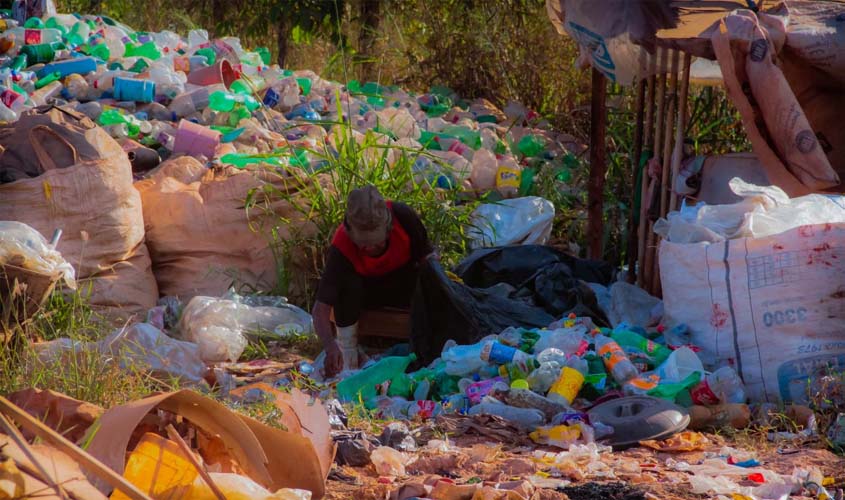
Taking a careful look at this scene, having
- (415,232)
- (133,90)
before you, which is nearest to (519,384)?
(415,232)

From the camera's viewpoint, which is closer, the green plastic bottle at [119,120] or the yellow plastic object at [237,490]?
the yellow plastic object at [237,490]

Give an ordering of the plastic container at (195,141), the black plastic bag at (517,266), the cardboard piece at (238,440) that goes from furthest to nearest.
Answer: the plastic container at (195,141) → the black plastic bag at (517,266) → the cardboard piece at (238,440)

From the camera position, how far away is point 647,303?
5270mm

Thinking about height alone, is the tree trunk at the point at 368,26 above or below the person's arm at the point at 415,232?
above

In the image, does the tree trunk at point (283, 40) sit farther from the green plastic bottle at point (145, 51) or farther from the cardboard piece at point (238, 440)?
the cardboard piece at point (238, 440)

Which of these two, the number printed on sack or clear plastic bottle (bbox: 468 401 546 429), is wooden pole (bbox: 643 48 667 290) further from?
clear plastic bottle (bbox: 468 401 546 429)

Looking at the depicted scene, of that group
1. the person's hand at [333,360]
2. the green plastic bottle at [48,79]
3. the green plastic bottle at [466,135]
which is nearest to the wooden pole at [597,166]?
the green plastic bottle at [466,135]

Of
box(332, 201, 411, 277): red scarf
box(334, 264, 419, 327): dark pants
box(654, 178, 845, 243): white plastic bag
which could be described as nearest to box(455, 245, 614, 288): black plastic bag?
box(334, 264, 419, 327): dark pants

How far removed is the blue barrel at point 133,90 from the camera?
7.24 m

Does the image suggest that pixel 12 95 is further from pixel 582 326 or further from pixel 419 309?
pixel 582 326

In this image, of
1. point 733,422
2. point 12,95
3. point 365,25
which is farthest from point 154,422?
point 365,25

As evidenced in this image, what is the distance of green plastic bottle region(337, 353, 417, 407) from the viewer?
454 cm

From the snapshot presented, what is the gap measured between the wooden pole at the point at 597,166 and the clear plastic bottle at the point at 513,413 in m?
2.56

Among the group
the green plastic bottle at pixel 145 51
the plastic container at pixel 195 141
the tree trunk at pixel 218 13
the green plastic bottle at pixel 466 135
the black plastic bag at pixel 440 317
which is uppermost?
the tree trunk at pixel 218 13
